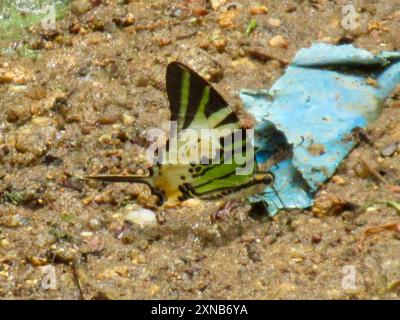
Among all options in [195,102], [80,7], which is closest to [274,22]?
[80,7]

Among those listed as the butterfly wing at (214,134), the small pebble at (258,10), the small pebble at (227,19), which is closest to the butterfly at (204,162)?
the butterfly wing at (214,134)

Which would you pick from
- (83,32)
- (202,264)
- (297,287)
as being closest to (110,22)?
(83,32)

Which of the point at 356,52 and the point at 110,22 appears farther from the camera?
the point at 110,22

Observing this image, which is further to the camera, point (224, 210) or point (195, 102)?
point (224, 210)

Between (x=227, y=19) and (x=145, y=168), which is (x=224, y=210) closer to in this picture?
(x=145, y=168)

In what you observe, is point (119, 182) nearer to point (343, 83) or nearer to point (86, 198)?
point (86, 198)

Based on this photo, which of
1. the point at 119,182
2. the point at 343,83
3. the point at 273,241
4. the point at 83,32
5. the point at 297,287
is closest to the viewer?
the point at 297,287
